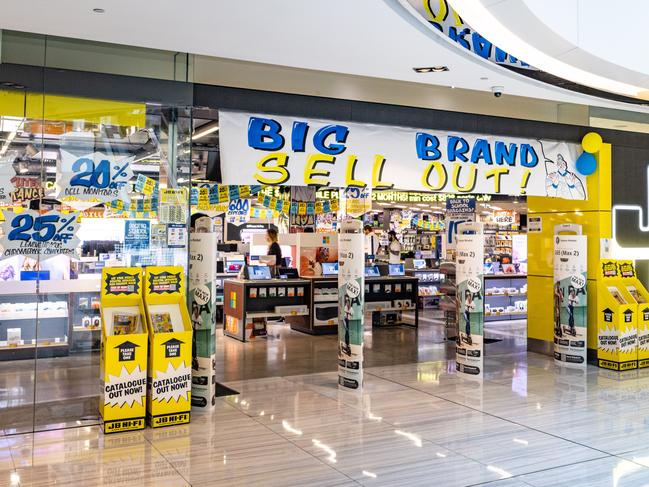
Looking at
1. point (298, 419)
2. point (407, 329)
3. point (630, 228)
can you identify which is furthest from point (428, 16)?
point (407, 329)

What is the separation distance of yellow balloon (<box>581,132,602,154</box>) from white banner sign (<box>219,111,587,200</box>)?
0.19m

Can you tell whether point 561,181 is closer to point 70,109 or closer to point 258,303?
point 258,303

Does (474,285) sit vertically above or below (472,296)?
above

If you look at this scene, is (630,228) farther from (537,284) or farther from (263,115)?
(263,115)

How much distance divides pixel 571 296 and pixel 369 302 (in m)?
4.19

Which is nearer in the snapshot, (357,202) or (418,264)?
(357,202)

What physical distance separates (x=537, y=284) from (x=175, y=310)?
533 centimetres

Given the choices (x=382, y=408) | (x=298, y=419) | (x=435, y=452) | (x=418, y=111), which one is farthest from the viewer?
(x=418, y=111)

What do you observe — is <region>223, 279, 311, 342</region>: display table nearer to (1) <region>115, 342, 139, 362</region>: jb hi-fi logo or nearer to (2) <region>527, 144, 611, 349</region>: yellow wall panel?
(2) <region>527, 144, 611, 349</region>: yellow wall panel

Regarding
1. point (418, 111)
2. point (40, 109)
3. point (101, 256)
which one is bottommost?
point (101, 256)

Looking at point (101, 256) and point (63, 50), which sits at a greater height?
point (63, 50)

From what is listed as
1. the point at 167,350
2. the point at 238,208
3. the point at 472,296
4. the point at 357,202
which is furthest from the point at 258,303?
the point at 167,350

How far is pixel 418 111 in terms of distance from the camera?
6.82 metres

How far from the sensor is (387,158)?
22.2ft
